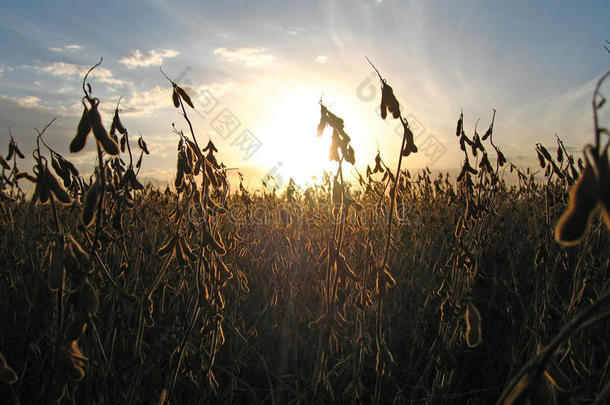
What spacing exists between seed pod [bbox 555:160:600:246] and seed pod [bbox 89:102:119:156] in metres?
1.05

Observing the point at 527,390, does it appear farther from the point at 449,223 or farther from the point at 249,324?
the point at 449,223

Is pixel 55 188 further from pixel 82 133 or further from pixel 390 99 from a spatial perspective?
pixel 390 99

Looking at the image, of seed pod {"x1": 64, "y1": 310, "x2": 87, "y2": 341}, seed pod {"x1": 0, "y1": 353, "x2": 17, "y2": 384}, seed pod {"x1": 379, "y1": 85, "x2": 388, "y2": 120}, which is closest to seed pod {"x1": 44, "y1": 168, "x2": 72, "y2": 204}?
seed pod {"x1": 64, "y1": 310, "x2": 87, "y2": 341}

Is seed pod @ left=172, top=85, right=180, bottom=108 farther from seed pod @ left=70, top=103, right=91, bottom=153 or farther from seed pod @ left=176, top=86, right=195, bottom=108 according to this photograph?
seed pod @ left=70, top=103, right=91, bottom=153

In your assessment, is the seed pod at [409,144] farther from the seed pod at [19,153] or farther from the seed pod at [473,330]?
the seed pod at [19,153]

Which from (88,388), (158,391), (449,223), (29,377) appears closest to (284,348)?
(158,391)

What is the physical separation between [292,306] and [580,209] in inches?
97.6

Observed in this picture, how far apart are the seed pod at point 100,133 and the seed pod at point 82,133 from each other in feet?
0.05

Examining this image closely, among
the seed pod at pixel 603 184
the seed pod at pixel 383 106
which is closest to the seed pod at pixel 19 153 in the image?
the seed pod at pixel 383 106

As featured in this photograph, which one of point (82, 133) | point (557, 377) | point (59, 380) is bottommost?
point (59, 380)

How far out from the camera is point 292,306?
2.93m

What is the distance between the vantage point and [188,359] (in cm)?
188

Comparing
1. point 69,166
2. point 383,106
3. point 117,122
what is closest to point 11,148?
point 69,166

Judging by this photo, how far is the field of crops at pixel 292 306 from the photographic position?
1.09 m
